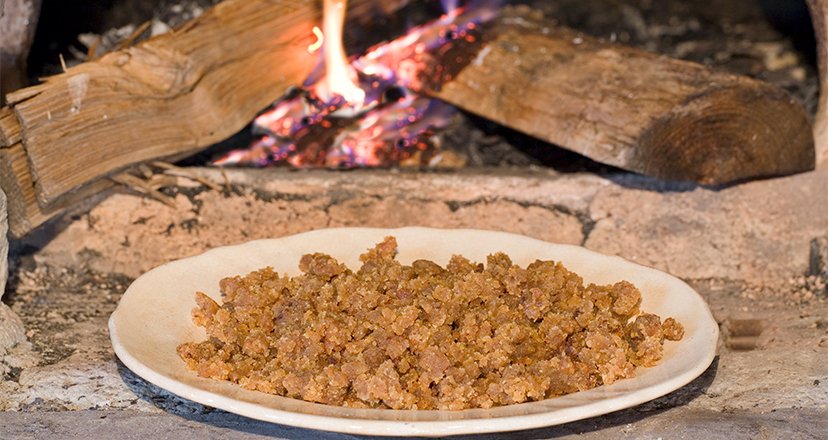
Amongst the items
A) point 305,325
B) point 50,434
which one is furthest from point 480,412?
point 50,434

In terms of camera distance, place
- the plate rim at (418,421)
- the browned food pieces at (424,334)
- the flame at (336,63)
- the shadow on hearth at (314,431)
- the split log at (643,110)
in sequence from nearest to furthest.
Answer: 1. the plate rim at (418,421)
2. the browned food pieces at (424,334)
3. the shadow on hearth at (314,431)
4. the split log at (643,110)
5. the flame at (336,63)

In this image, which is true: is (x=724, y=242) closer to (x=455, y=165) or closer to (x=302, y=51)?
(x=455, y=165)

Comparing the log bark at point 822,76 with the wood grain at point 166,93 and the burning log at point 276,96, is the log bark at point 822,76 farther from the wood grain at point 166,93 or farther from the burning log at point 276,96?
the wood grain at point 166,93

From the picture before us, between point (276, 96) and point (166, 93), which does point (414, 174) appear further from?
point (166, 93)

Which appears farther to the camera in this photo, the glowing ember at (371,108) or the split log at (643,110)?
the glowing ember at (371,108)

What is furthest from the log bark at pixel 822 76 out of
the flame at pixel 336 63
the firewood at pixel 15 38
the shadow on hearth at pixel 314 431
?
the firewood at pixel 15 38

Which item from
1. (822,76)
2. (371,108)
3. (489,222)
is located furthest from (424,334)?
(822,76)

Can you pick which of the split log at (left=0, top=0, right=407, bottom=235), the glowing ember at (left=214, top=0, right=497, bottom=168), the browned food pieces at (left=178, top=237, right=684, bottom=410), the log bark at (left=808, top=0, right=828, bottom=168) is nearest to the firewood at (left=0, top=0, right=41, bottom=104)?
the split log at (left=0, top=0, right=407, bottom=235)
